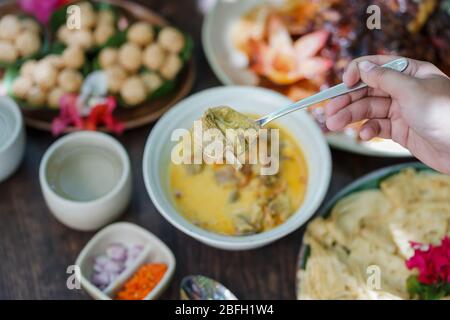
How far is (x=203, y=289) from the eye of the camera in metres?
1.41

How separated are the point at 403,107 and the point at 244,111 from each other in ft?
1.61

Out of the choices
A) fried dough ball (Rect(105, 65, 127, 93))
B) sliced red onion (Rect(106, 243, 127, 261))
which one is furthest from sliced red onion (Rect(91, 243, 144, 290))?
fried dough ball (Rect(105, 65, 127, 93))

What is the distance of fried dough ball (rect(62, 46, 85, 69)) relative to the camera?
66.1 inches

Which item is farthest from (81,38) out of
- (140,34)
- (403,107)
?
(403,107)

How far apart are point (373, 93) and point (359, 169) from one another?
1.10ft

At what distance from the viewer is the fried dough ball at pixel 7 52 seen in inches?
65.8

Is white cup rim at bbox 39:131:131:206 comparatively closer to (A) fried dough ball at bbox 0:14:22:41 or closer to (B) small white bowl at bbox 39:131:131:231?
(B) small white bowl at bbox 39:131:131:231

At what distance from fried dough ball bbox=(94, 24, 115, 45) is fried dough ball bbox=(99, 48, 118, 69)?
0.17ft

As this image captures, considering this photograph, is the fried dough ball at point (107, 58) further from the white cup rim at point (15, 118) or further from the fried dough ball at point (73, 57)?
the white cup rim at point (15, 118)

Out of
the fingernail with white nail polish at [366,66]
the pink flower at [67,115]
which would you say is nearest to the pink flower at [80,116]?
the pink flower at [67,115]

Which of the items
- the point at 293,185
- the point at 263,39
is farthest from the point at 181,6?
the point at 293,185

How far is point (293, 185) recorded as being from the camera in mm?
1526

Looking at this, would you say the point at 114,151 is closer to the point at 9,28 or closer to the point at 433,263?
the point at 9,28

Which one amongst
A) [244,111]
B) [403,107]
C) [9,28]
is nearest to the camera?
[403,107]
